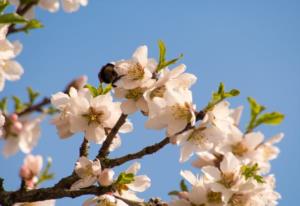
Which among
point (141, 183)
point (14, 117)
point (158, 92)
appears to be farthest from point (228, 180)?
point (14, 117)

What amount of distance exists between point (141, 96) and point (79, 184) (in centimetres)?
75

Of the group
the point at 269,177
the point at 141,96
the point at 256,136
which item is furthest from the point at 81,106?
the point at 269,177

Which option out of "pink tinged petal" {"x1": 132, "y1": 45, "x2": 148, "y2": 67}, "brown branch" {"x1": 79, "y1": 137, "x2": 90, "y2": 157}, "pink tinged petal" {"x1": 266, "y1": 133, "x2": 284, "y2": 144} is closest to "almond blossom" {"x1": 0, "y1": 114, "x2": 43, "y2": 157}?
"brown branch" {"x1": 79, "y1": 137, "x2": 90, "y2": 157}

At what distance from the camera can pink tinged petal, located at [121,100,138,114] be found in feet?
9.30

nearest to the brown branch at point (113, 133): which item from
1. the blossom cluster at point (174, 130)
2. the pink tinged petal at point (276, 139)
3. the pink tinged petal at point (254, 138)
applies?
the blossom cluster at point (174, 130)

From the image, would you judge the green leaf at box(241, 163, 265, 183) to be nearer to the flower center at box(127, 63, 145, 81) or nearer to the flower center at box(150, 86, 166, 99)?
the flower center at box(150, 86, 166, 99)

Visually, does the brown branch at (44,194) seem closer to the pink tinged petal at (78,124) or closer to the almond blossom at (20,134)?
the pink tinged petal at (78,124)

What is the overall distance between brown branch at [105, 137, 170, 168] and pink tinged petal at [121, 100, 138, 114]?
0.95ft

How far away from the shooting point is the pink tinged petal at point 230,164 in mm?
2867

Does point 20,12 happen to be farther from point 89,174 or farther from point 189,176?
point 189,176

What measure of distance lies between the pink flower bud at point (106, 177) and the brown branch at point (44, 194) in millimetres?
52

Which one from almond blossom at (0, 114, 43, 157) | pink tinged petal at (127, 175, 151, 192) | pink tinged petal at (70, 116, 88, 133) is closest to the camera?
pink tinged petal at (70, 116, 88, 133)

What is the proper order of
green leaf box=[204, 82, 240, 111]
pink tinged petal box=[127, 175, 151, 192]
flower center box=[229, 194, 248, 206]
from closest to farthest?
1. green leaf box=[204, 82, 240, 111]
2. flower center box=[229, 194, 248, 206]
3. pink tinged petal box=[127, 175, 151, 192]

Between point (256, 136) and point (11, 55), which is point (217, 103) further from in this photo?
A: point (11, 55)
